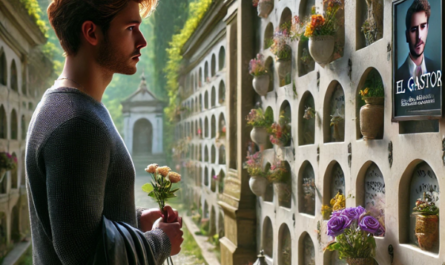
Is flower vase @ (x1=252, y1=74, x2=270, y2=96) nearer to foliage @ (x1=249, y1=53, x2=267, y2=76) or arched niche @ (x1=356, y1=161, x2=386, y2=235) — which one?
foliage @ (x1=249, y1=53, x2=267, y2=76)

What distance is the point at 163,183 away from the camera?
127 cm

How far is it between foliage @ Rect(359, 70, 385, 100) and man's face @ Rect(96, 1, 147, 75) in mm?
1182

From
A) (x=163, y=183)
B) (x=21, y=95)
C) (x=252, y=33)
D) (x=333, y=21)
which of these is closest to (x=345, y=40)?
(x=333, y=21)

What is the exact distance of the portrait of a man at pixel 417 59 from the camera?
152cm

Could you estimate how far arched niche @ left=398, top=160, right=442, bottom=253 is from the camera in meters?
1.65

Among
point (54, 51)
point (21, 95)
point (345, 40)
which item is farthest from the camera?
point (54, 51)

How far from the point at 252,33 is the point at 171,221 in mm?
3168

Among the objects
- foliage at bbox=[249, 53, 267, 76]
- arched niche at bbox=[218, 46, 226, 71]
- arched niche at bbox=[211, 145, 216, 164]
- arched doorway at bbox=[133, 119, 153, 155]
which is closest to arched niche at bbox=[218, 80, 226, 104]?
arched niche at bbox=[218, 46, 226, 71]

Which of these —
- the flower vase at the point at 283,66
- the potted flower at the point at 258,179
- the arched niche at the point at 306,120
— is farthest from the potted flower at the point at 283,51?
the potted flower at the point at 258,179

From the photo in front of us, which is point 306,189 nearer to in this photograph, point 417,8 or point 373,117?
point 373,117

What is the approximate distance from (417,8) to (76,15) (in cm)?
120

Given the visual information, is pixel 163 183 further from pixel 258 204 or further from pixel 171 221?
pixel 258 204

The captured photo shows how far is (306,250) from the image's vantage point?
2.86 m

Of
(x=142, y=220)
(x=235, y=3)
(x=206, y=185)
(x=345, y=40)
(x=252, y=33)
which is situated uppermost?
(x=235, y=3)
